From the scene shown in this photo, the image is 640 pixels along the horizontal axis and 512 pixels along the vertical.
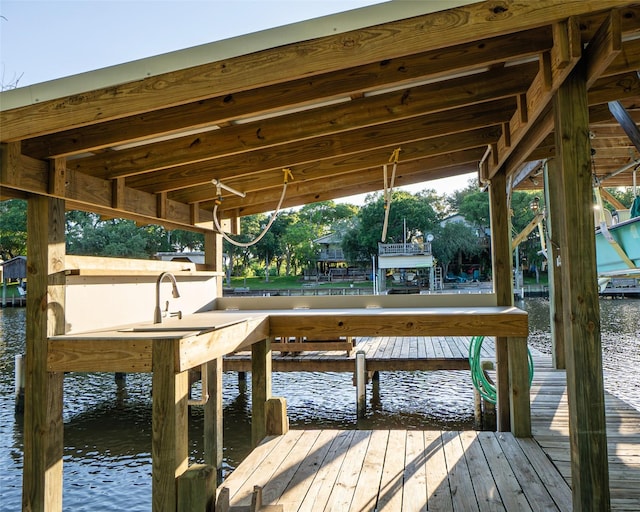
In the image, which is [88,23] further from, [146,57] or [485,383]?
[485,383]

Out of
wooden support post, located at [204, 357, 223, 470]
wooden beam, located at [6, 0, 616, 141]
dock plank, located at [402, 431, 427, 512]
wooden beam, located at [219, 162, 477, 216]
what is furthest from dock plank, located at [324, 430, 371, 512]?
wooden beam, located at [219, 162, 477, 216]

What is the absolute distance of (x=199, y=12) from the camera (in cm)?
454

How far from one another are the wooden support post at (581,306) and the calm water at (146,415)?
4.28m

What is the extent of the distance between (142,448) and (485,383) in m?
4.62

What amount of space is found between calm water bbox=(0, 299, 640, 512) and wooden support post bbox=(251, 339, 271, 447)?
75.3 inches

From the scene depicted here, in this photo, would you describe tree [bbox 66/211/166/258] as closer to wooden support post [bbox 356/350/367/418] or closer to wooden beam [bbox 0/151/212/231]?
wooden support post [bbox 356/350/367/418]

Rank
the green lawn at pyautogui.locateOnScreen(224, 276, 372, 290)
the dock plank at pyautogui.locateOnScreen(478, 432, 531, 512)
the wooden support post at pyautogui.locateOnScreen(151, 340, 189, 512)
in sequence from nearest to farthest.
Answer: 1. the wooden support post at pyautogui.locateOnScreen(151, 340, 189, 512)
2. the dock plank at pyautogui.locateOnScreen(478, 432, 531, 512)
3. the green lawn at pyautogui.locateOnScreen(224, 276, 372, 290)

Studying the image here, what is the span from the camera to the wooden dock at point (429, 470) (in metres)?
2.41

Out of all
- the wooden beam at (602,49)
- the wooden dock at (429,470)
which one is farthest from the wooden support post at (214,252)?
the wooden beam at (602,49)

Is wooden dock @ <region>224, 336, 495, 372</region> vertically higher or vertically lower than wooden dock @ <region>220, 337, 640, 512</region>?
lower

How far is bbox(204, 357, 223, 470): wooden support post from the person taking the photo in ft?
14.8

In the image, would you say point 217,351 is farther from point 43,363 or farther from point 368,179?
point 368,179

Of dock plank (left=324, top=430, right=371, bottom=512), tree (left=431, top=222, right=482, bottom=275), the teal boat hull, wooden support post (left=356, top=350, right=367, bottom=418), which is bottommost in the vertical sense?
wooden support post (left=356, top=350, right=367, bottom=418)

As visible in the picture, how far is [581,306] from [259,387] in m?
2.54
